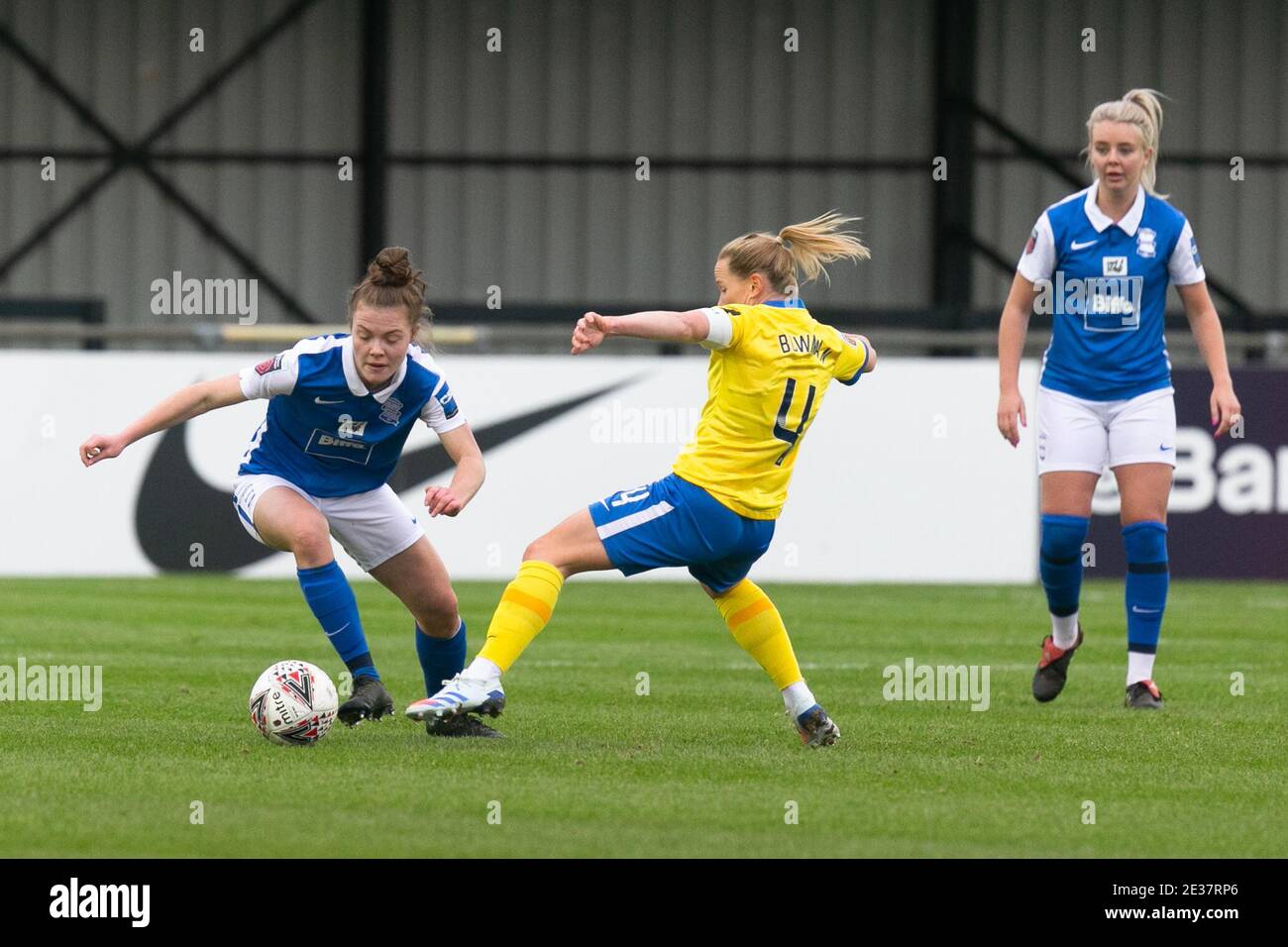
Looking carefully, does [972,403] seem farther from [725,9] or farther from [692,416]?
[725,9]

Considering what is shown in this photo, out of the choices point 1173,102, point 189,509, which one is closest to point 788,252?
point 189,509

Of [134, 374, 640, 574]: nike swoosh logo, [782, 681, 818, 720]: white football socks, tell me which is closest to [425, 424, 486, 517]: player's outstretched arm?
[782, 681, 818, 720]: white football socks

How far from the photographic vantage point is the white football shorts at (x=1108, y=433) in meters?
7.95

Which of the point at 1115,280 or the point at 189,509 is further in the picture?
the point at 189,509

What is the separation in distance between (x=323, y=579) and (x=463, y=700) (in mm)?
1089

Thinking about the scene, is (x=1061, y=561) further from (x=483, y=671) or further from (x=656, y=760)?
(x=483, y=671)

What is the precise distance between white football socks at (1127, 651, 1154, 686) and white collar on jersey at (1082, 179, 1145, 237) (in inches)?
62.3

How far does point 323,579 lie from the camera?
23.6 ft

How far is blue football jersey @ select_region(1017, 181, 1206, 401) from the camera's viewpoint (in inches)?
313

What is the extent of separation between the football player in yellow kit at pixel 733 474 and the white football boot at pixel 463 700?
0.02 m

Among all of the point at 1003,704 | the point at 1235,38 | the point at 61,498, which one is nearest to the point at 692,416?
the point at 61,498

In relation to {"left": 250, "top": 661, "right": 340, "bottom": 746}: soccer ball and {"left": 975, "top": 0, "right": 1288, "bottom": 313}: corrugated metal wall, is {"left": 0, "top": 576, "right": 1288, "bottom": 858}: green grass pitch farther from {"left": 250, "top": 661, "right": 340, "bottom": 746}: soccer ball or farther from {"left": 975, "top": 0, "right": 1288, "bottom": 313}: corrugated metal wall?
{"left": 975, "top": 0, "right": 1288, "bottom": 313}: corrugated metal wall

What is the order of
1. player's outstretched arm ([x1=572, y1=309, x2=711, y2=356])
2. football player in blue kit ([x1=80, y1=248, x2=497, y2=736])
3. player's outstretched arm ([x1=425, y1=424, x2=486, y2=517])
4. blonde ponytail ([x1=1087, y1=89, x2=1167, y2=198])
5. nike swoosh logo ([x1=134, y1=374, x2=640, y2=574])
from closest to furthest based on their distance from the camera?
player's outstretched arm ([x1=572, y1=309, x2=711, y2=356]) < player's outstretched arm ([x1=425, y1=424, x2=486, y2=517]) < football player in blue kit ([x1=80, y1=248, x2=497, y2=736]) < blonde ponytail ([x1=1087, y1=89, x2=1167, y2=198]) < nike swoosh logo ([x1=134, y1=374, x2=640, y2=574])
